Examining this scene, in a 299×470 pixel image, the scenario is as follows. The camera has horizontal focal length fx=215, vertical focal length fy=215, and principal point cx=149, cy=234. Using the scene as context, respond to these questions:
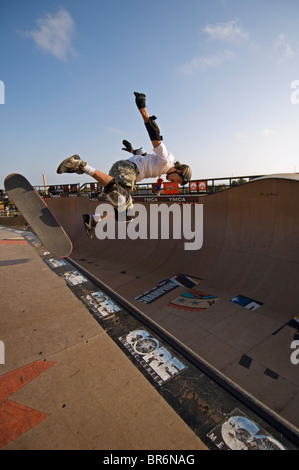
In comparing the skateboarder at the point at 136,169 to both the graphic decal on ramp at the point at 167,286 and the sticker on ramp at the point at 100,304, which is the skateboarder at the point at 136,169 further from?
the graphic decal on ramp at the point at 167,286

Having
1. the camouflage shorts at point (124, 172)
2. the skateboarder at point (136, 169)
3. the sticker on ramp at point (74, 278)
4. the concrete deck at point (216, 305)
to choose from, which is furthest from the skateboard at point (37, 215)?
the camouflage shorts at point (124, 172)

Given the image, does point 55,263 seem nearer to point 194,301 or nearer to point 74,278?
point 74,278

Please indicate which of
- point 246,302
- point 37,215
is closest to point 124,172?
point 37,215

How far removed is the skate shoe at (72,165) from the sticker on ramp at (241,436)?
5.47 meters

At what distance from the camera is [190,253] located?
10.8m

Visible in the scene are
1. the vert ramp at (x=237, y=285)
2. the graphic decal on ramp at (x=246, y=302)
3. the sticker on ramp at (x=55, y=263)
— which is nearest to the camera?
the vert ramp at (x=237, y=285)

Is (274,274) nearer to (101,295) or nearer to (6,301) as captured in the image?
(101,295)

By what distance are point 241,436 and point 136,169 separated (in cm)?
553

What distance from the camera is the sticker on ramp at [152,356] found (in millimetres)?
2174

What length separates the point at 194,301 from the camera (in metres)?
7.68

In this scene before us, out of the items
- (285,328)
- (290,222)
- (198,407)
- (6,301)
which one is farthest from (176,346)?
(290,222)

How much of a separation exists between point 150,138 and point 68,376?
508cm
